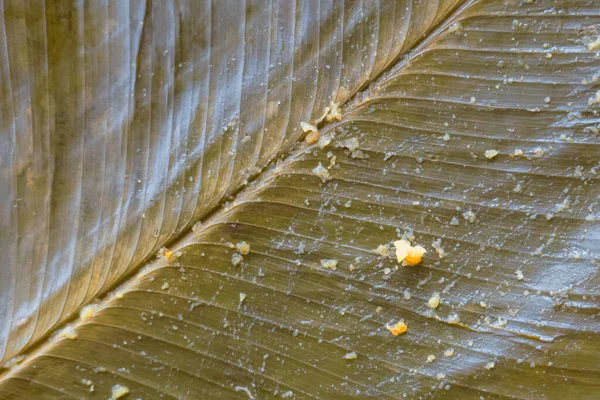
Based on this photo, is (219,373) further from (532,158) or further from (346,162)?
(532,158)

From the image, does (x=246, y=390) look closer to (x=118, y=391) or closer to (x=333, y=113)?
(x=118, y=391)

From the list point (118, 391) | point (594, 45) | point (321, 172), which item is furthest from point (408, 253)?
point (118, 391)

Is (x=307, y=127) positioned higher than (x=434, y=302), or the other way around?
(x=307, y=127)

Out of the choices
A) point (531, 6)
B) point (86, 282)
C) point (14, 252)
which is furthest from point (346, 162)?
point (14, 252)

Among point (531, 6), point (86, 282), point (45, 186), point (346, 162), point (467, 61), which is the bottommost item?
point (86, 282)

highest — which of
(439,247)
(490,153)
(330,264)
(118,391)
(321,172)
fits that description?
(490,153)

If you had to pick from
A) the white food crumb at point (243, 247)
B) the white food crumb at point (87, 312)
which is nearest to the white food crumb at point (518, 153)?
the white food crumb at point (243, 247)
